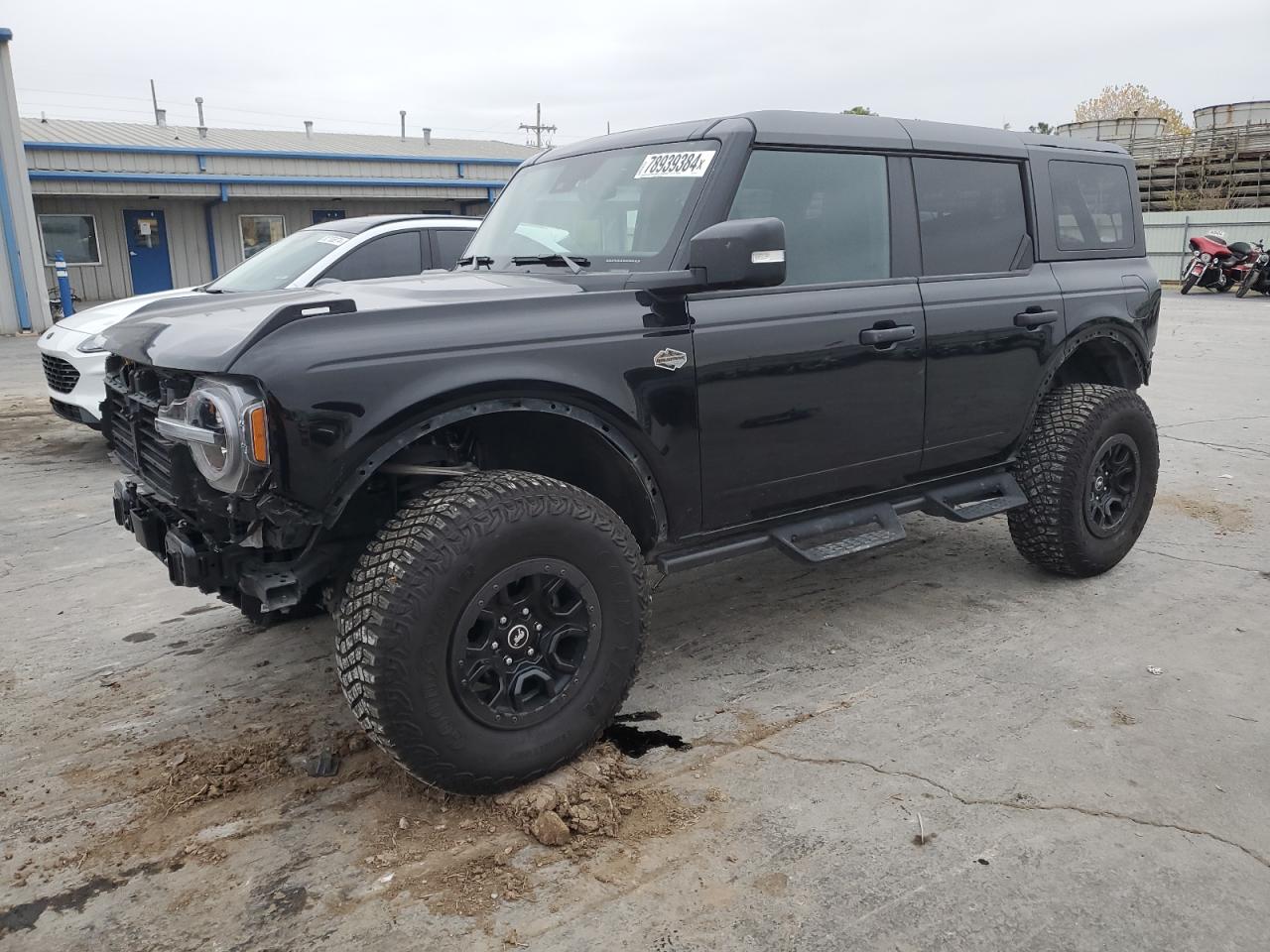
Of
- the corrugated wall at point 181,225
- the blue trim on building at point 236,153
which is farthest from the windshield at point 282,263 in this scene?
the corrugated wall at point 181,225

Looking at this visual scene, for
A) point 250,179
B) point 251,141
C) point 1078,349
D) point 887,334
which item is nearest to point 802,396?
point 887,334

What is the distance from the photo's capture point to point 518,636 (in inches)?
111

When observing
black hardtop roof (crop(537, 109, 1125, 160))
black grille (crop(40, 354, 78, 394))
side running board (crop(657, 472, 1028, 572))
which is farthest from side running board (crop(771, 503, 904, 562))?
black grille (crop(40, 354, 78, 394))

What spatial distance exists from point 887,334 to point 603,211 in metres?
1.18

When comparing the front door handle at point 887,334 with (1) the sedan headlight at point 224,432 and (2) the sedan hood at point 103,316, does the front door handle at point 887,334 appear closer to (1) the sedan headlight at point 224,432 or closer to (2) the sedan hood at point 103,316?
(1) the sedan headlight at point 224,432

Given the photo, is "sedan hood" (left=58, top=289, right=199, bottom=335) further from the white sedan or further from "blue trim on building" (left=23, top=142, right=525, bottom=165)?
"blue trim on building" (left=23, top=142, right=525, bottom=165)

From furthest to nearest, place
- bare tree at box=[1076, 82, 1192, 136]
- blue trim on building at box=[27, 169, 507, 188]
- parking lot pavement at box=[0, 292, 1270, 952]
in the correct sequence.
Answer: bare tree at box=[1076, 82, 1192, 136]
blue trim on building at box=[27, 169, 507, 188]
parking lot pavement at box=[0, 292, 1270, 952]

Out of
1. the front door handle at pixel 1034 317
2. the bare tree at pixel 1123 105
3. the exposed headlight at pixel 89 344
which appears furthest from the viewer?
the bare tree at pixel 1123 105

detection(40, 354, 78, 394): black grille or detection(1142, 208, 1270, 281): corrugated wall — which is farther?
detection(1142, 208, 1270, 281): corrugated wall

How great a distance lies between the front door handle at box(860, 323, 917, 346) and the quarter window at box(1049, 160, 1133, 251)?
51.7 inches

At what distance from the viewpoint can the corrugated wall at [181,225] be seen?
75.7 feet

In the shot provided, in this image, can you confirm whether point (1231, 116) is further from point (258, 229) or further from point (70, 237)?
point (70, 237)

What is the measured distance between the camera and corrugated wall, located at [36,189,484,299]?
23.1 metres

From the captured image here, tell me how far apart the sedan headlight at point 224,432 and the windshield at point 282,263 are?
3.99 metres
